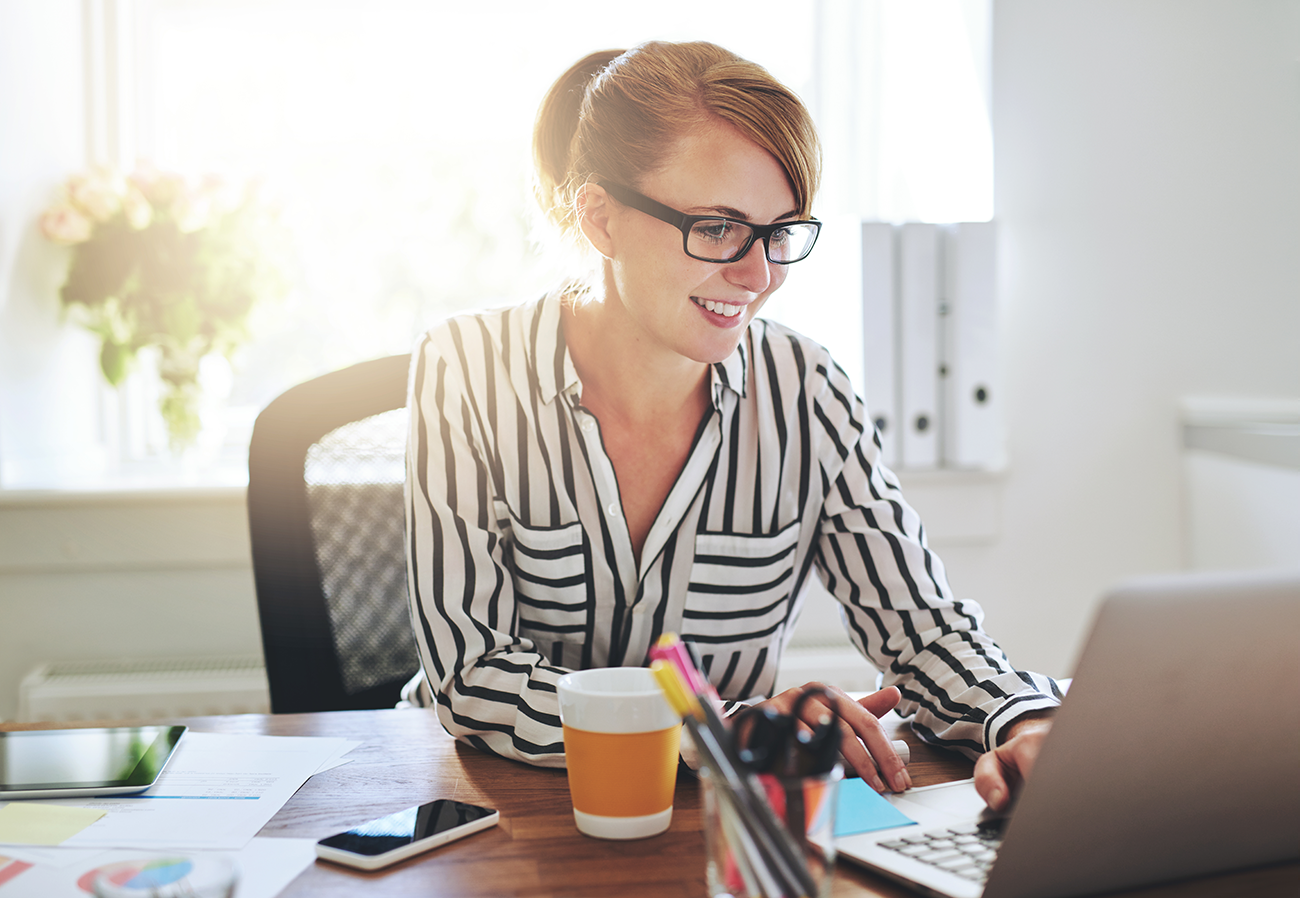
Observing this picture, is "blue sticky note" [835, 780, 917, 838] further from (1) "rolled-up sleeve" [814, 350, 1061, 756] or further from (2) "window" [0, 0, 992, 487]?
(2) "window" [0, 0, 992, 487]

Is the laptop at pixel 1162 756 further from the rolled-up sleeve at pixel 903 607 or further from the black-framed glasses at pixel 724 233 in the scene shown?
the black-framed glasses at pixel 724 233

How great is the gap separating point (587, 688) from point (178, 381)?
1674 millimetres

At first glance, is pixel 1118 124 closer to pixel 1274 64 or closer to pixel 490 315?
pixel 1274 64

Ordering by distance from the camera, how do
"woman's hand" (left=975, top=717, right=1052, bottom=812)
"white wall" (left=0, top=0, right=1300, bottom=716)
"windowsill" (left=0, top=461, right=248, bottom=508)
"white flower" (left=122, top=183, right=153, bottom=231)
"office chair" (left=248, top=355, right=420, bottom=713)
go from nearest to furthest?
"woman's hand" (left=975, top=717, right=1052, bottom=812), "office chair" (left=248, top=355, right=420, bottom=713), "windowsill" (left=0, top=461, right=248, bottom=508), "white flower" (left=122, top=183, right=153, bottom=231), "white wall" (left=0, top=0, right=1300, bottom=716)

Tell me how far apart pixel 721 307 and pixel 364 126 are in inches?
62.2

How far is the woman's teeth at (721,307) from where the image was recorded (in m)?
1.03

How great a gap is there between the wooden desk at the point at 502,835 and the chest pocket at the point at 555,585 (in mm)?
223

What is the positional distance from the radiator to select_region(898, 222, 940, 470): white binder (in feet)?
4.48

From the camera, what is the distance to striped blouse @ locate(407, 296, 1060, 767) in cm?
100

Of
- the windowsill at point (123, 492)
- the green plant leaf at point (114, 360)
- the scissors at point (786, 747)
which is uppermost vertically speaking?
the green plant leaf at point (114, 360)

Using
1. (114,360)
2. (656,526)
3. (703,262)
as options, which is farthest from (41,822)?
(114,360)

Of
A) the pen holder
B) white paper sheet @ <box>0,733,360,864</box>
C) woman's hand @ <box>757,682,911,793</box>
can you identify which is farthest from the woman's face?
the pen holder

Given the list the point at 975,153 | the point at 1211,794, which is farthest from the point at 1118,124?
the point at 1211,794

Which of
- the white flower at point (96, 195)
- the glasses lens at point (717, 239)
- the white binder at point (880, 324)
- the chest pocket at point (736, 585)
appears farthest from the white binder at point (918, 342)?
the white flower at point (96, 195)
